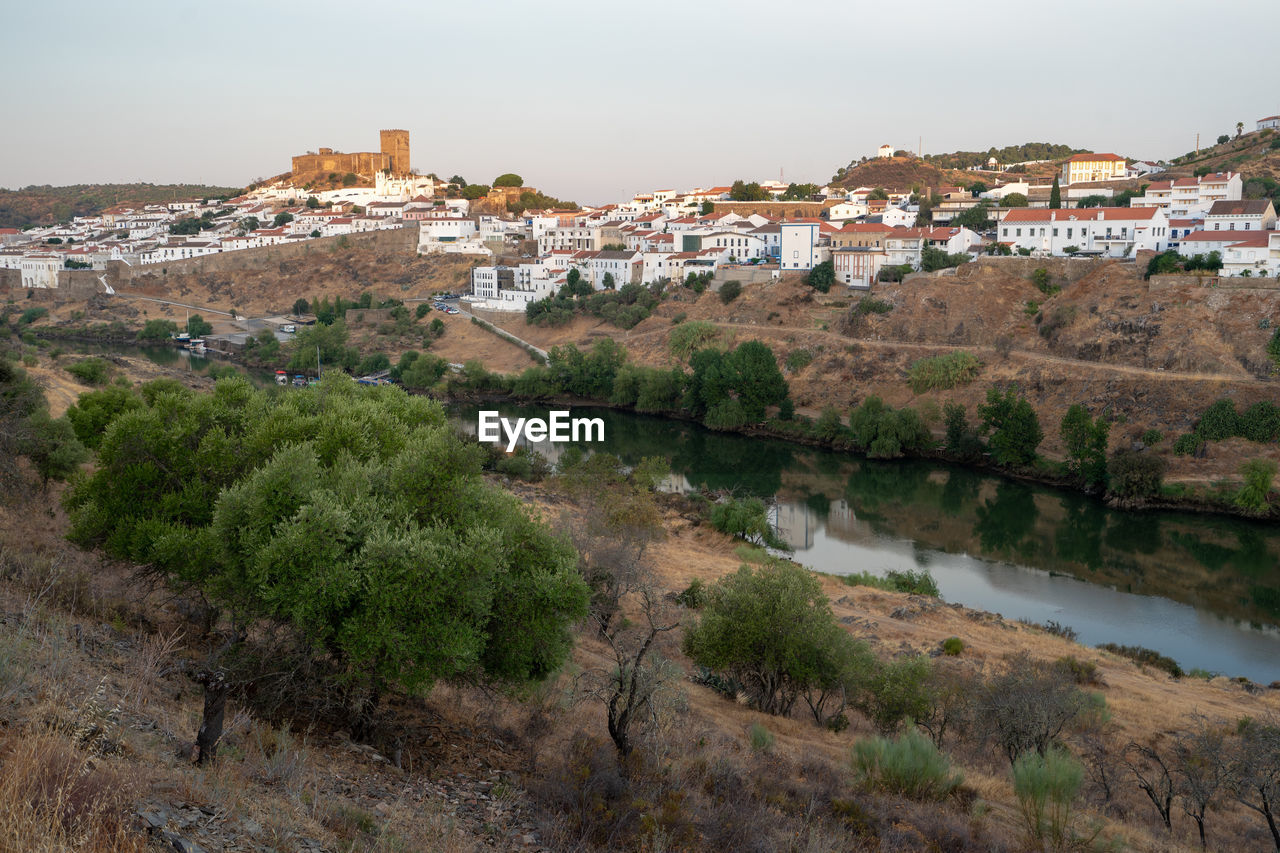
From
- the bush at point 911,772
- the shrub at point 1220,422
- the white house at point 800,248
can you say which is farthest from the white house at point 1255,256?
the bush at point 911,772

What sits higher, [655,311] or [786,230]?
[786,230]

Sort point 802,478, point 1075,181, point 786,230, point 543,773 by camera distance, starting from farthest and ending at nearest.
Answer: point 1075,181, point 786,230, point 802,478, point 543,773

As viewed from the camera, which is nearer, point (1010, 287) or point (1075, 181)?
point (1010, 287)

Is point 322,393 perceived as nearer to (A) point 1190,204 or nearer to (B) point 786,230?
(B) point 786,230

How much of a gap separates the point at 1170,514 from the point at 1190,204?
2506 centimetres

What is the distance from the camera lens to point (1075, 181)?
210ft

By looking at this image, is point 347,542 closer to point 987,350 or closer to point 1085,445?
point 1085,445

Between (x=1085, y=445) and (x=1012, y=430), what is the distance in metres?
2.11

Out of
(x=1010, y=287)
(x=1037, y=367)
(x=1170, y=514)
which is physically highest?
(x=1010, y=287)

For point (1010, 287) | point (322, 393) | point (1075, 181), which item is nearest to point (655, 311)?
point (1010, 287)

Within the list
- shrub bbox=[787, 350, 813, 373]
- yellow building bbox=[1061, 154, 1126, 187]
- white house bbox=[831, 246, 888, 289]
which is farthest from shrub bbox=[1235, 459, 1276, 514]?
yellow building bbox=[1061, 154, 1126, 187]

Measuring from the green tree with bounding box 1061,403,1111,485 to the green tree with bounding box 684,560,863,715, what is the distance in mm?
18202

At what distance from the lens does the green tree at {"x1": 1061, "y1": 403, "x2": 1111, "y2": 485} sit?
83.6ft

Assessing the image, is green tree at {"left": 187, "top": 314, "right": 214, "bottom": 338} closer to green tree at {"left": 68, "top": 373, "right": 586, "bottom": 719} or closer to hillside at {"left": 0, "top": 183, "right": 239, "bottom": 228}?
green tree at {"left": 68, "top": 373, "right": 586, "bottom": 719}
